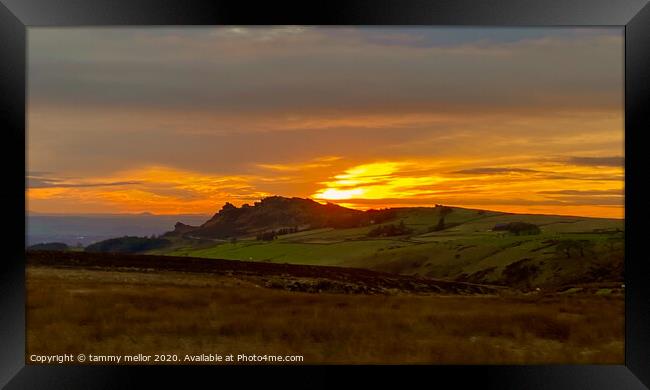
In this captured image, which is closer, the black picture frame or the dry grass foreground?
the black picture frame

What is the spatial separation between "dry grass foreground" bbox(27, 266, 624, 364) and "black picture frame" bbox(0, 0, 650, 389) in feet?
1.18

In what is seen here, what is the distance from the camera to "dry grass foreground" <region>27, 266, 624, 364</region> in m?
6.11

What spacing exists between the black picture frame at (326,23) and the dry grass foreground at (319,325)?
358 millimetres

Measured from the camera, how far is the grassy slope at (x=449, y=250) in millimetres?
6812

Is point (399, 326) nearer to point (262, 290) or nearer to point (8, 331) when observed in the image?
point (262, 290)

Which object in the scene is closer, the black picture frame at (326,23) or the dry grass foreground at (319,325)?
the black picture frame at (326,23)

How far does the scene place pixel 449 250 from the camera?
722 cm

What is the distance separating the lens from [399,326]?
6.37 meters

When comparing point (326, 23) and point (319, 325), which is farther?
point (319, 325)

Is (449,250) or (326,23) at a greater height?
(326,23)

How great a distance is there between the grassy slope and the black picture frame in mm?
1312

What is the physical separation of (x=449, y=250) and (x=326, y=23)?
3.37 meters

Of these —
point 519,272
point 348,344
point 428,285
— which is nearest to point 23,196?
point 348,344

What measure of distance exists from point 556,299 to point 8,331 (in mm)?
6065
